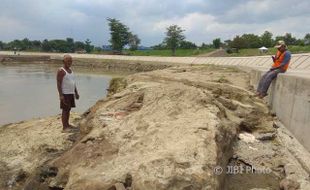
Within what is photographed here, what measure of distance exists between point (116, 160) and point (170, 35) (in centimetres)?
6332

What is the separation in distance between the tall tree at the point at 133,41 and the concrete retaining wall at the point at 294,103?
234 feet

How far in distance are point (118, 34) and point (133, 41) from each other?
26.0ft

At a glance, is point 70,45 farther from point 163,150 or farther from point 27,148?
point 163,150

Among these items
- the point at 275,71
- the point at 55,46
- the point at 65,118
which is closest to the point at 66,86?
the point at 65,118

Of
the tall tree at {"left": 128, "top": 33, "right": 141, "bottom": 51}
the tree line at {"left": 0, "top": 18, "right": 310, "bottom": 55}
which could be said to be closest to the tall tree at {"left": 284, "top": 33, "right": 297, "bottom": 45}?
the tree line at {"left": 0, "top": 18, "right": 310, "bottom": 55}

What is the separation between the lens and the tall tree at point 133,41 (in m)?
80.7

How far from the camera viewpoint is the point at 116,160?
573 cm

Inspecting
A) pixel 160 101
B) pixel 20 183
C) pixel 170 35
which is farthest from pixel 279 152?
pixel 170 35

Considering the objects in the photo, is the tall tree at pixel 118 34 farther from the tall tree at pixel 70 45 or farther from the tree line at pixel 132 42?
the tall tree at pixel 70 45

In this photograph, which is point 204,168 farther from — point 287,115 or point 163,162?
point 287,115

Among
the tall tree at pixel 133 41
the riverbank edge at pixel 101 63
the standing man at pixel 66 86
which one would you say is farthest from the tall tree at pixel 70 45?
the standing man at pixel 66 86

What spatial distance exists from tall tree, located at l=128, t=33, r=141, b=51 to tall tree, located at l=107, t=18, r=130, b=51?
2135 millimetres

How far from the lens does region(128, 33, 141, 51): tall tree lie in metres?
80.7

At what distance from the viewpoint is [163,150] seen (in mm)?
5609
